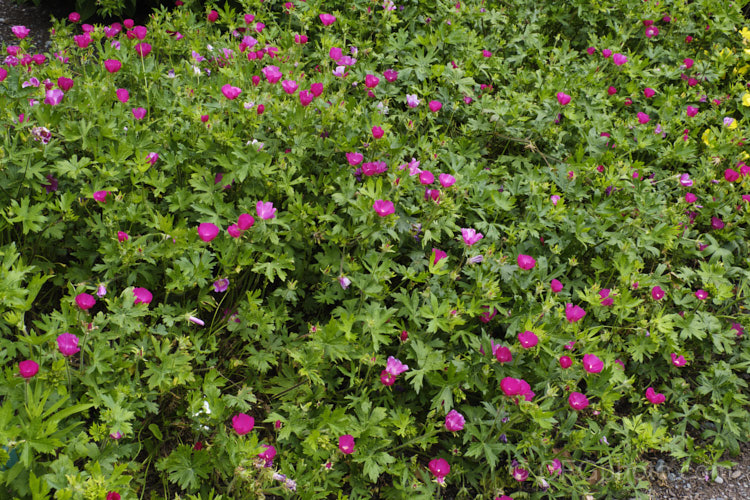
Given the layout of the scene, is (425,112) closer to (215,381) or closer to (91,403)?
(215,381)

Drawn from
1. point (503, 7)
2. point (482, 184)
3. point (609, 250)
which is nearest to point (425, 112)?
point (482, 184)

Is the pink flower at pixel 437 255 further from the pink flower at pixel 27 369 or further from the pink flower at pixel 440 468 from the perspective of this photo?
the pink flower at pixel 27 369

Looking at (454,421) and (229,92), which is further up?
(229,92)

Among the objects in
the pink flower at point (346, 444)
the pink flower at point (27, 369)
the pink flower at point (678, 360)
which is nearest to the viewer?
the pink flower at point (27, 369)

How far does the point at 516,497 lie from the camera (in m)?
2.24

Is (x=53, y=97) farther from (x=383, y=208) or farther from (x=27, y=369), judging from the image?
(x=383, y=208)

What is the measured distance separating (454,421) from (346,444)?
431mm

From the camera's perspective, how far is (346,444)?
193 cm

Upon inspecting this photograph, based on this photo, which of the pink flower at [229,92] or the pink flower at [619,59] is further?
the pink flower at [619,59]

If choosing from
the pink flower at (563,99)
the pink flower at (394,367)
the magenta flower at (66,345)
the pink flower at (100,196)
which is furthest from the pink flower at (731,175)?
the magenta flower at (66,345)

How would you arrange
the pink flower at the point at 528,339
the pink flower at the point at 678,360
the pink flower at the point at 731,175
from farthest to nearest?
the pink flower at the point at 731,175 < the pink flower at the point at 678,360 < the pink flower at the point at 528,339

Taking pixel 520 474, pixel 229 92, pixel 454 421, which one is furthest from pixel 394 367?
pixel 229 92

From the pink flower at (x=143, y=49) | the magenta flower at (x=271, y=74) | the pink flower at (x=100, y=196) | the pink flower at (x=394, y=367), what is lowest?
the pink flower at (x=394, y=367)

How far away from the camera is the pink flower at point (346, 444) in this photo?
1926 mm
